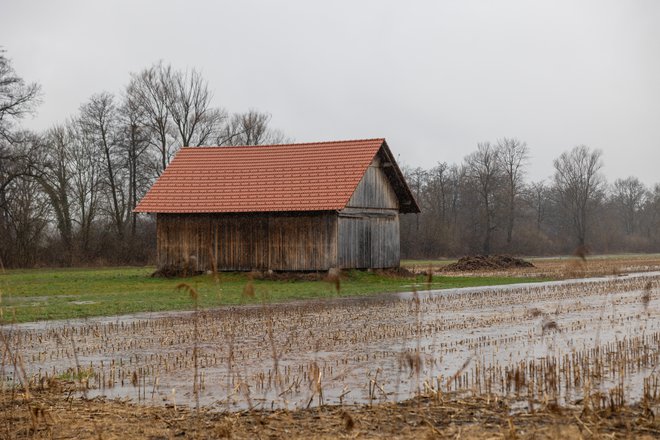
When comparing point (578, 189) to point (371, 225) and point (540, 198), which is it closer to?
point (540, 198)

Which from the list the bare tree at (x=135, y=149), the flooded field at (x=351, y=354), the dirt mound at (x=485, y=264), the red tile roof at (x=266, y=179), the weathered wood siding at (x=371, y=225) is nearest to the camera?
the flooded field at (x=351, y=354)

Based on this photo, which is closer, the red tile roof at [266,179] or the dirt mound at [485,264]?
the red tile roof at [266,179]

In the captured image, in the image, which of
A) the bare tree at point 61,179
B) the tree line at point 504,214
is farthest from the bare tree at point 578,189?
the bare tree at point 61,179

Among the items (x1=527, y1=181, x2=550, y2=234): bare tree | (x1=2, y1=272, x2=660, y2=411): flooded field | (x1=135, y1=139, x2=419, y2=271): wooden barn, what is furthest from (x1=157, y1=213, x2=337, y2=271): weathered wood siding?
(x1=527, y1=181, x2=550, y2=234): bare tree

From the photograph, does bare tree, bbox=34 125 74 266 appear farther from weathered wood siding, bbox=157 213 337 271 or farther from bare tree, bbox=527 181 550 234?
bare tree, bbox=527 181 550 234

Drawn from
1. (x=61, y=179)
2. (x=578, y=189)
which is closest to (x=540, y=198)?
(x=578, y=189)

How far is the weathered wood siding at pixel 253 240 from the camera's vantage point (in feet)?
125

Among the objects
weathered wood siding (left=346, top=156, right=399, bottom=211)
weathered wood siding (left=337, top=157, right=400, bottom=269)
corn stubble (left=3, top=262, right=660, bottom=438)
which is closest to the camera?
Result: corn stubble (left=3, top=262, right=660, bottom=438)

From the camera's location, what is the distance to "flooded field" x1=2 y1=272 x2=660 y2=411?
10.4 meters

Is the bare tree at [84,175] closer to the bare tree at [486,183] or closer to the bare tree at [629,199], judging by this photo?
the bare tree at [486,183]

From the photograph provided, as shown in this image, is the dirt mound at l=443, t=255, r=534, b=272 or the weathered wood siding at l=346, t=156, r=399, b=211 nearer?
the weathered wood siding at l=346, t=156, r=399, b=211

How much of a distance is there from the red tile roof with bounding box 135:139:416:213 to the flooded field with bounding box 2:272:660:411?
14.5m

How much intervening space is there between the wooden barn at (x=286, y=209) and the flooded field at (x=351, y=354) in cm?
1377

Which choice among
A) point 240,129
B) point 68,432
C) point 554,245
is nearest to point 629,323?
point 68,432
